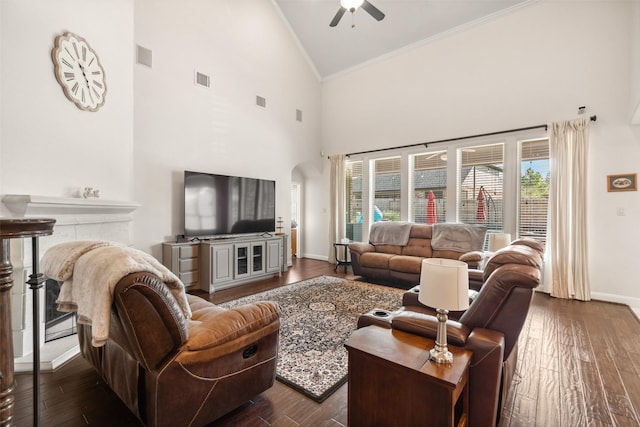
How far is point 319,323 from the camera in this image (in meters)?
3.00

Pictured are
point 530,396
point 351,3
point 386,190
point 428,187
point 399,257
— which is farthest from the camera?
point 386,190

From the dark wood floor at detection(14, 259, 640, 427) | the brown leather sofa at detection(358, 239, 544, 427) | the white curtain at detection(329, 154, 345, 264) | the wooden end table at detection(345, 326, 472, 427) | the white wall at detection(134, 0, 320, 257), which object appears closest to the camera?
the wooden end table at detection(345, 326, 472, 427)

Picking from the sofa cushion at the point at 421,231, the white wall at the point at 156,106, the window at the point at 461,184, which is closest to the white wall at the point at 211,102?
the white wall at the point at 156,106

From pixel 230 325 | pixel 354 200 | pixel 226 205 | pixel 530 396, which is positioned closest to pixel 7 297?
pixel 230 325

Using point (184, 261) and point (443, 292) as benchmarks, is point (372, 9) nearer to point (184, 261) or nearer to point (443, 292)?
point (443, 292)

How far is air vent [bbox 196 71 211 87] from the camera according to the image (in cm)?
461

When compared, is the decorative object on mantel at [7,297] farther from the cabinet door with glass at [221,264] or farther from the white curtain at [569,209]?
the white curtain at [569,209]

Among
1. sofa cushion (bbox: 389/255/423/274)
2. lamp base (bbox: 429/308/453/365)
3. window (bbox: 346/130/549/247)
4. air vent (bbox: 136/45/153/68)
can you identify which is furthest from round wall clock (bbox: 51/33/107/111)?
window (bbox: 346/130/549/247)

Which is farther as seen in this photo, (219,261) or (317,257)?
(317,257)

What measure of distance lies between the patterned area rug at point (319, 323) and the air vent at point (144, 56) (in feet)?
11.7

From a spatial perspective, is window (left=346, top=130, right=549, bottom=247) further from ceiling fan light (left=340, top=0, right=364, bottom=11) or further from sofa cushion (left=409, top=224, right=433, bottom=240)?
ceiling fan light (left=340, top=0, right=364, bottom=11)

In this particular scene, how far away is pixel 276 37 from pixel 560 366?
6.66 meters

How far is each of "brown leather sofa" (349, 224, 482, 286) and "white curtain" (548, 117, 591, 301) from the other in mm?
1206

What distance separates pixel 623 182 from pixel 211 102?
6171mm
